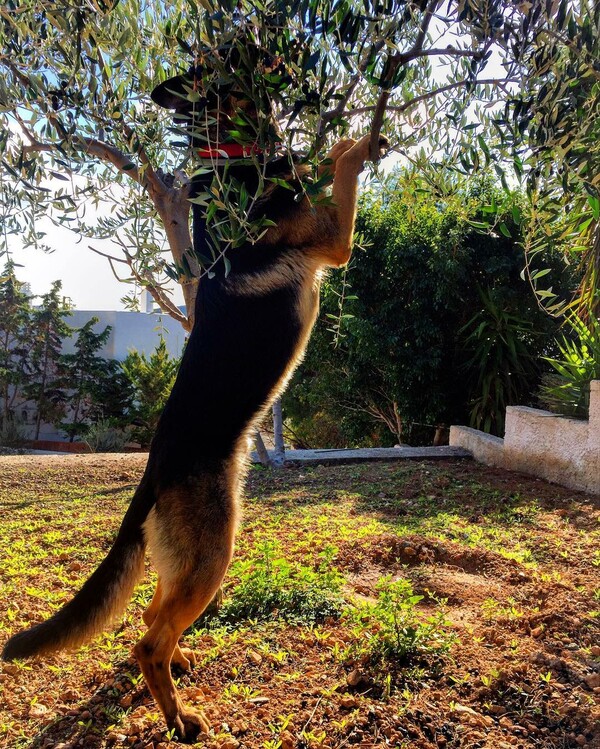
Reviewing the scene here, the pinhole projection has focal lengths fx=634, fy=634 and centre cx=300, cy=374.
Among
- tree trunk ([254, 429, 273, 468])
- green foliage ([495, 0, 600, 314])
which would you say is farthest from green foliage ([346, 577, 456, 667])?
tree trunk ([254, 429, 273, 468])

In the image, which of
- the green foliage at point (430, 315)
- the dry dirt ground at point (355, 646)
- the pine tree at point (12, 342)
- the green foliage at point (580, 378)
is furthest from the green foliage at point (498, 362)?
the pine tree at point (12, 342)

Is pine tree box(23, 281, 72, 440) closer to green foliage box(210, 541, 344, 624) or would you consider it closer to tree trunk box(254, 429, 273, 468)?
tree trunk box(254, 429, 273, 468)

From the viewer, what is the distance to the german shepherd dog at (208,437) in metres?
2.41

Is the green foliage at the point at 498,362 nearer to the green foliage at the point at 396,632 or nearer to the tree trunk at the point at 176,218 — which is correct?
the tree trunk at the point at 176,218

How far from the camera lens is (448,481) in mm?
6652

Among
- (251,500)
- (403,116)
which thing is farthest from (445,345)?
(403,116)

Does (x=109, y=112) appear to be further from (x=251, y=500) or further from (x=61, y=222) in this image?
(x=251, y=500)

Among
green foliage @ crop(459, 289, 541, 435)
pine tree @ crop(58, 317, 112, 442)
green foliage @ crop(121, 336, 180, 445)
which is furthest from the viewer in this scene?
pine tree @ crop(58, 317, 112, 442)

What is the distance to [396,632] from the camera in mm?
2672

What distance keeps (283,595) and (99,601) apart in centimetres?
108

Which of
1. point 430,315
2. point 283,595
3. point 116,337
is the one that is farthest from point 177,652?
point 116,337

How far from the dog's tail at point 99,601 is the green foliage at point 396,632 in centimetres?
101

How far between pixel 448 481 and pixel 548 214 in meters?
4.30

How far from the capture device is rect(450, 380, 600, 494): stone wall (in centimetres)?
594
